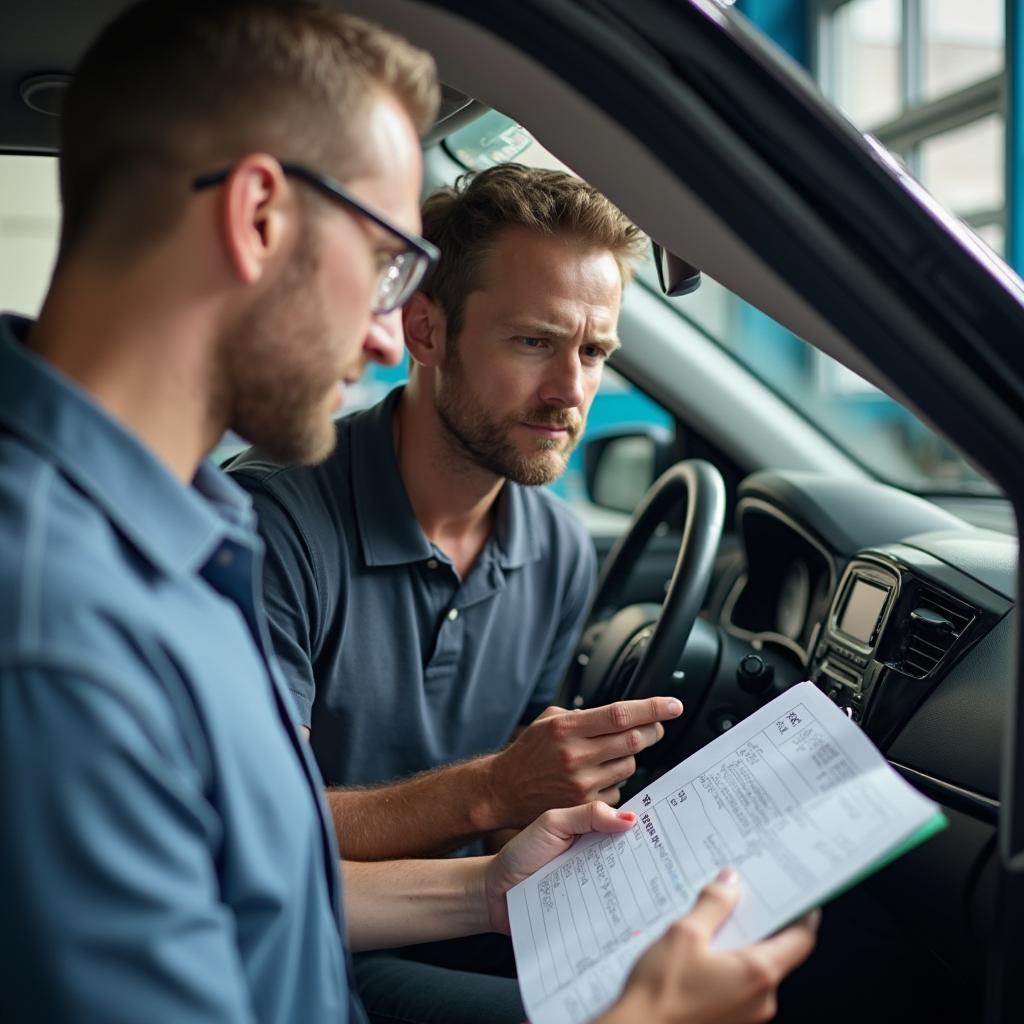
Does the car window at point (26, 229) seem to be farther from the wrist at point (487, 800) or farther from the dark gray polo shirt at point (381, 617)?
the wrist at point (487, 800)

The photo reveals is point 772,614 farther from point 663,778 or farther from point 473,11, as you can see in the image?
point 473,11

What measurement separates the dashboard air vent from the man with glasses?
633 mm

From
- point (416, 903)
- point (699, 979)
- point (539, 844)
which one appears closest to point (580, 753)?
point (539, 844)

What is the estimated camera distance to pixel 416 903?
4.11 feet

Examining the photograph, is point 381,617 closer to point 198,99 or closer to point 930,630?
point 930,630

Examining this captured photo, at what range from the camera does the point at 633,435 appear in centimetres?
240

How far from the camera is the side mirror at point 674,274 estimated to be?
1.24m

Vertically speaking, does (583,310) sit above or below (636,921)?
above

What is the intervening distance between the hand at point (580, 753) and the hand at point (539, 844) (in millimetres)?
101

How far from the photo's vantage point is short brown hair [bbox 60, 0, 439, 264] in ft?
2.49

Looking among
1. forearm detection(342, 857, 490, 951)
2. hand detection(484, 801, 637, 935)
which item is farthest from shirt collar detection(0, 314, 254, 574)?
forearm detection(342, 857, 490, 951)

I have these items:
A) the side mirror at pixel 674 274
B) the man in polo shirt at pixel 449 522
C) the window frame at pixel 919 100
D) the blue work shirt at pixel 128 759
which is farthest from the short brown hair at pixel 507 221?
the window frame at pixel 919 100

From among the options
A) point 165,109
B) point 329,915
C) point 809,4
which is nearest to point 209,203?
point 165,109

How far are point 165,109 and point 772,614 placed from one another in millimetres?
1436
